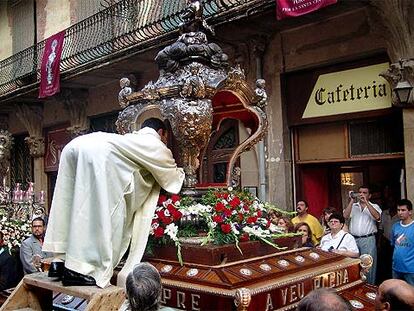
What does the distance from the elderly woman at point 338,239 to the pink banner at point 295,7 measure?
312cm

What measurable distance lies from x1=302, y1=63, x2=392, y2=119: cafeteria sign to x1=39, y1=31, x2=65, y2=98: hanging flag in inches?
260

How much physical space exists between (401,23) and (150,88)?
173 inches

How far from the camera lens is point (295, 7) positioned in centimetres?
786

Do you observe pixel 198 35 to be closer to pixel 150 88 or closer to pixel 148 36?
pixel 150 88

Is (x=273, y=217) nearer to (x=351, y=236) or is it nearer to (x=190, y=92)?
(x=351, y=236)

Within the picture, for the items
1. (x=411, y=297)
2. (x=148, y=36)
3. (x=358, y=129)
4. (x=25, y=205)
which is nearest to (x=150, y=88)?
(x=411, y=297)

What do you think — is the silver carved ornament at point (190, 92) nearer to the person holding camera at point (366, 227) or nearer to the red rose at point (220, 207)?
the red rose at point (220, 207)

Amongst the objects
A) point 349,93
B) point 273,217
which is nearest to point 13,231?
point 273,217

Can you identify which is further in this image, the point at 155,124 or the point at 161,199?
the point at 155,124

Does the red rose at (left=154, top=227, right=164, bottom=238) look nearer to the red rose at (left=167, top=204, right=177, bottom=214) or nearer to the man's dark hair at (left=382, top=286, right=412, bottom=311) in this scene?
the red rose at (left=167, top=204, right=177, bottom=214)

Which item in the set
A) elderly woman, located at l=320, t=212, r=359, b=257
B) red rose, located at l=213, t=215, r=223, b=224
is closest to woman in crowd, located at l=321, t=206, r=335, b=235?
elderly woman, located at l=320, t=212, r=359, b=257

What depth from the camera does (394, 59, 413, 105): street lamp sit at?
7.27 metres

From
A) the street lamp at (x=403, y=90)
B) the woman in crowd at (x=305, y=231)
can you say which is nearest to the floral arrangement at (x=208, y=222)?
the woman in crowd at (x=305, y=231)

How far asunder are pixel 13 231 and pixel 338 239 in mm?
4421
